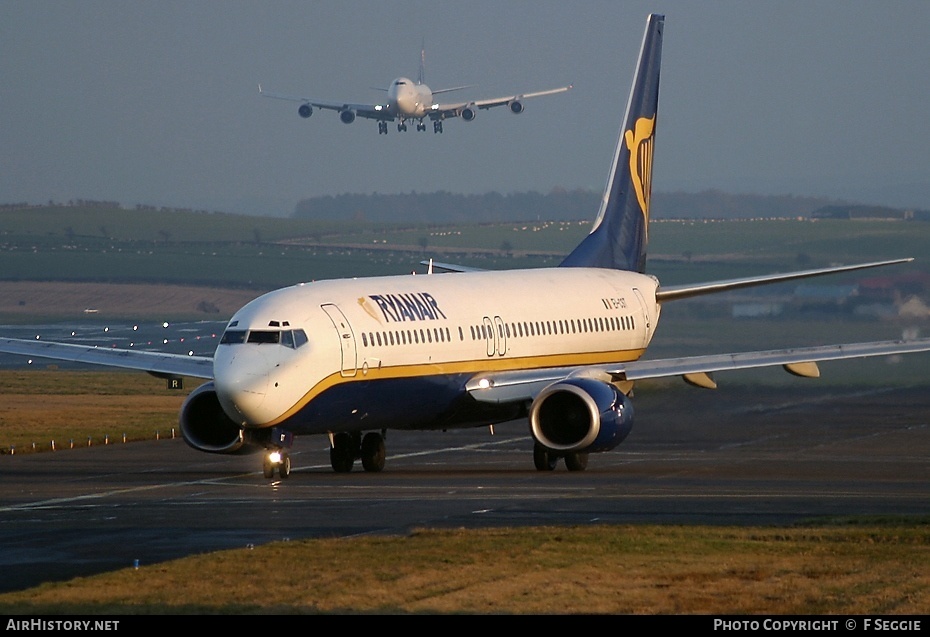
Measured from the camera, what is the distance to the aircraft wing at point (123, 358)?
1400 inches

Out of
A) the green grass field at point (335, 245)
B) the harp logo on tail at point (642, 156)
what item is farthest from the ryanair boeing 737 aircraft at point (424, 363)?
the green grass field at point (335, 245)

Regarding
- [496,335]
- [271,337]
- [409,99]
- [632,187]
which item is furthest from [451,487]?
[409,99]

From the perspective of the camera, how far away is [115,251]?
439 ft

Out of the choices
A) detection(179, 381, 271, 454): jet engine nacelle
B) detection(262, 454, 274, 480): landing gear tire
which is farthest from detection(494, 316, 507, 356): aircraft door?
detection(262, 454, 274, 480): landing gear tire

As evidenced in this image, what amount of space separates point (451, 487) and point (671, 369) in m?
6.65

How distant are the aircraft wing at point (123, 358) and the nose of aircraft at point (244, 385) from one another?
12.7 ft

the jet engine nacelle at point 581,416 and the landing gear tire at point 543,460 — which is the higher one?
the jet engine nacelle at point 581,416

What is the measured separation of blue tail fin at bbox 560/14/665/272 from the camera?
4597 cm

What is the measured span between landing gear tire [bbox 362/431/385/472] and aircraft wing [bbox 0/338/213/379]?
3.23 metres

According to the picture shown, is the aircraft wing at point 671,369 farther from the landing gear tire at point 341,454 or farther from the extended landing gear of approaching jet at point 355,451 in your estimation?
the landing gear tire at point 341,454

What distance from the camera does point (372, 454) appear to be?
35625 millimetres

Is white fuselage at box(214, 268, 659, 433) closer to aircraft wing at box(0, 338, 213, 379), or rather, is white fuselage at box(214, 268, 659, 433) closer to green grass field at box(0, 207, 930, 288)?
aircraft wing at box(0, 338, 213, 379)

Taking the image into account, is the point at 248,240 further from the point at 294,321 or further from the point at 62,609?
the point at 62,609

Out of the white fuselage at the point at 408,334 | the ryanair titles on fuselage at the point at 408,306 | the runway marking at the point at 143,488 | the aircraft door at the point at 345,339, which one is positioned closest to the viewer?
the runway marking at the point at 143,488
